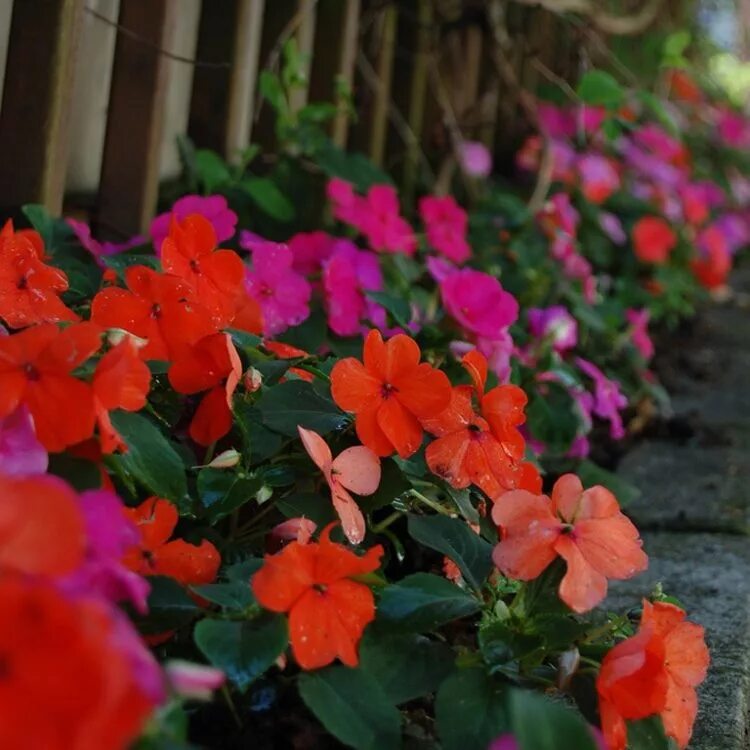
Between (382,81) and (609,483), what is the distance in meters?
1.40

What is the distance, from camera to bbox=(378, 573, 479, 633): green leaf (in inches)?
36.6

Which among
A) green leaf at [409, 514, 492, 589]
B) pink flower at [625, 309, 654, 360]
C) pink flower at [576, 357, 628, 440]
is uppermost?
green leaf at [409, 514, 492, 589]

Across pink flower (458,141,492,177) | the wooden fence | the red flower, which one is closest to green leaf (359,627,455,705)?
the wooden fence

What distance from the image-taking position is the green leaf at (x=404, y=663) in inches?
36.4

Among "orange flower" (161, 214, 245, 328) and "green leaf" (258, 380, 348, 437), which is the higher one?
"orange flower" (161, 214, 245, 328)

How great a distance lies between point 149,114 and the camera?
1872 mm

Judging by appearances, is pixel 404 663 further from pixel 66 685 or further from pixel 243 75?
pixel 243 75

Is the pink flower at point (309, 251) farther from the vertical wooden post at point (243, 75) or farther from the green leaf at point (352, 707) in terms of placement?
the green leaf at point (352, 707)

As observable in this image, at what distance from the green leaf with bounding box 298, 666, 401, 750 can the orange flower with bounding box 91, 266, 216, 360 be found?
13.6 inches

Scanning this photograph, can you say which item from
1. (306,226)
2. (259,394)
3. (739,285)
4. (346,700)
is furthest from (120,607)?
(739,285)

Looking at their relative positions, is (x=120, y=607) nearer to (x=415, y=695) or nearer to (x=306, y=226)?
(x=415, y=695)

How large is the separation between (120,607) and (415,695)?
0.70 ft

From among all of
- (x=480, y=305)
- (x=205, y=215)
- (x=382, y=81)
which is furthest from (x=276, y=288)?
(x=382, y=81)

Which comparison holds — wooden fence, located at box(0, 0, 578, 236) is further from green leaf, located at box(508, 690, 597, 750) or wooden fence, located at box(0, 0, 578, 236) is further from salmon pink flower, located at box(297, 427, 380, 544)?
green leaf, located at box(508, 690, 597, 750)
